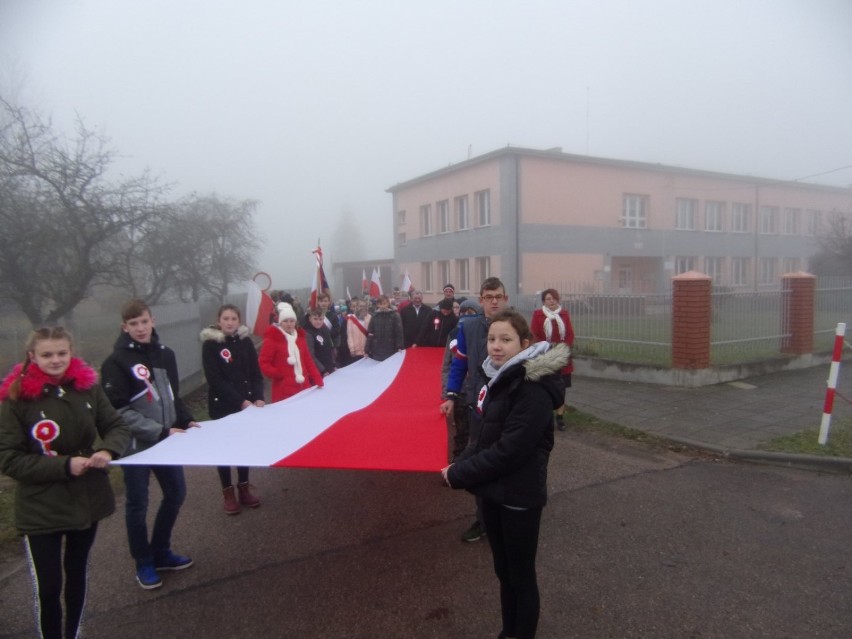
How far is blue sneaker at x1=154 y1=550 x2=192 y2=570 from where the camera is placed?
3803mm

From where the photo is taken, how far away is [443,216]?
31094mm

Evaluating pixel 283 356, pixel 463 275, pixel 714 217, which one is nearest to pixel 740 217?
pixel 714 217

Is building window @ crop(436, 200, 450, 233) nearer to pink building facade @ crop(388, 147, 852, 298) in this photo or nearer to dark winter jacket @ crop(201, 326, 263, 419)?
pink building facade @ crop(388, 147, 852, 298)

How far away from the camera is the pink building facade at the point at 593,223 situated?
85.3ft

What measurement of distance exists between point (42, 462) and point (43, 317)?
314 inches

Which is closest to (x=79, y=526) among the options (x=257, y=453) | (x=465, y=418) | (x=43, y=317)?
(x=257, y=453)

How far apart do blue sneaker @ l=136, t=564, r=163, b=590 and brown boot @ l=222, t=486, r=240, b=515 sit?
1131mm

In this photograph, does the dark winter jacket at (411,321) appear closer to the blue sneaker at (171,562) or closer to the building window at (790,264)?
the blue sneaker at (171,562)

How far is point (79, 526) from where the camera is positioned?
2.72 meters

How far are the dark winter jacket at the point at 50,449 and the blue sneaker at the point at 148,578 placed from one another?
1046 millimetres

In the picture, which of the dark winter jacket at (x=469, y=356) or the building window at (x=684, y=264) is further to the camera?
the building window at (x=684, y=264)

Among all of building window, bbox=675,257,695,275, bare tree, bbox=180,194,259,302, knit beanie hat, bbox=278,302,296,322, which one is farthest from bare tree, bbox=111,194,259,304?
building window, bbox=675,257,695,275

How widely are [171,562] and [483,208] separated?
25.6 meters

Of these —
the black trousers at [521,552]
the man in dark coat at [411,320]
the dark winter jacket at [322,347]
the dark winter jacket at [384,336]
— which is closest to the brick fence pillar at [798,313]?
the man in dark coat at [411,320]
